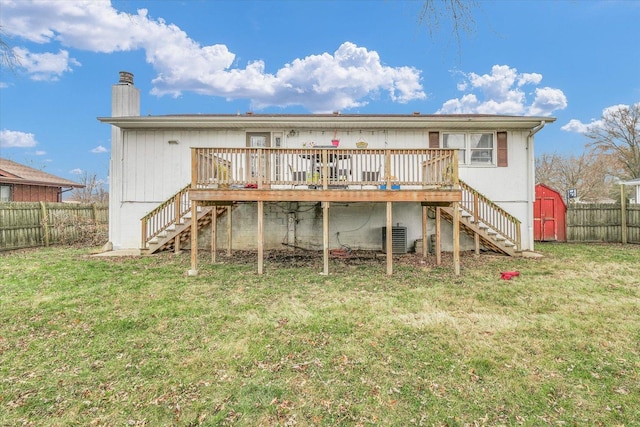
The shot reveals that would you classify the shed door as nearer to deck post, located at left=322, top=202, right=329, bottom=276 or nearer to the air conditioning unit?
the air conditioning unit

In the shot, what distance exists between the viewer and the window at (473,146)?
9.31 meters

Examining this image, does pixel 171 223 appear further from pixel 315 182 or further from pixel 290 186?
pixel 315 182

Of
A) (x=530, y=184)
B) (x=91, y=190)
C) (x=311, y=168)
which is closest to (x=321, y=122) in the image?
(x=311, y=168)

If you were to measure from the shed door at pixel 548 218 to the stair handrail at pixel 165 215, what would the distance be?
1265 centimetres

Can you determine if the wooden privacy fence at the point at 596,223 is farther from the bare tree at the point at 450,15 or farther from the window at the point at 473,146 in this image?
the bare tree at the point at 450,15

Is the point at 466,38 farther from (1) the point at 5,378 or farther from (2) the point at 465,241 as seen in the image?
(2) the point at 465,241

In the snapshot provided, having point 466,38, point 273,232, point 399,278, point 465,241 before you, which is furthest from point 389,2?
point 465,241

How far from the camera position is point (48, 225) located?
10.7 meters

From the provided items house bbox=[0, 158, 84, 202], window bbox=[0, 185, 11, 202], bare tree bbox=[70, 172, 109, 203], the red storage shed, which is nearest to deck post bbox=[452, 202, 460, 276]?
the red storage shed

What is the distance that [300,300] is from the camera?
16.3ft

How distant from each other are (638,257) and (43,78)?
2648 centimetres

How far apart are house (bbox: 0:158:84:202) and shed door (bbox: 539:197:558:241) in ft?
79.4

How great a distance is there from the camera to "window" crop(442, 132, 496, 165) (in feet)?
30.6

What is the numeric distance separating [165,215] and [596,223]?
1523 cm
